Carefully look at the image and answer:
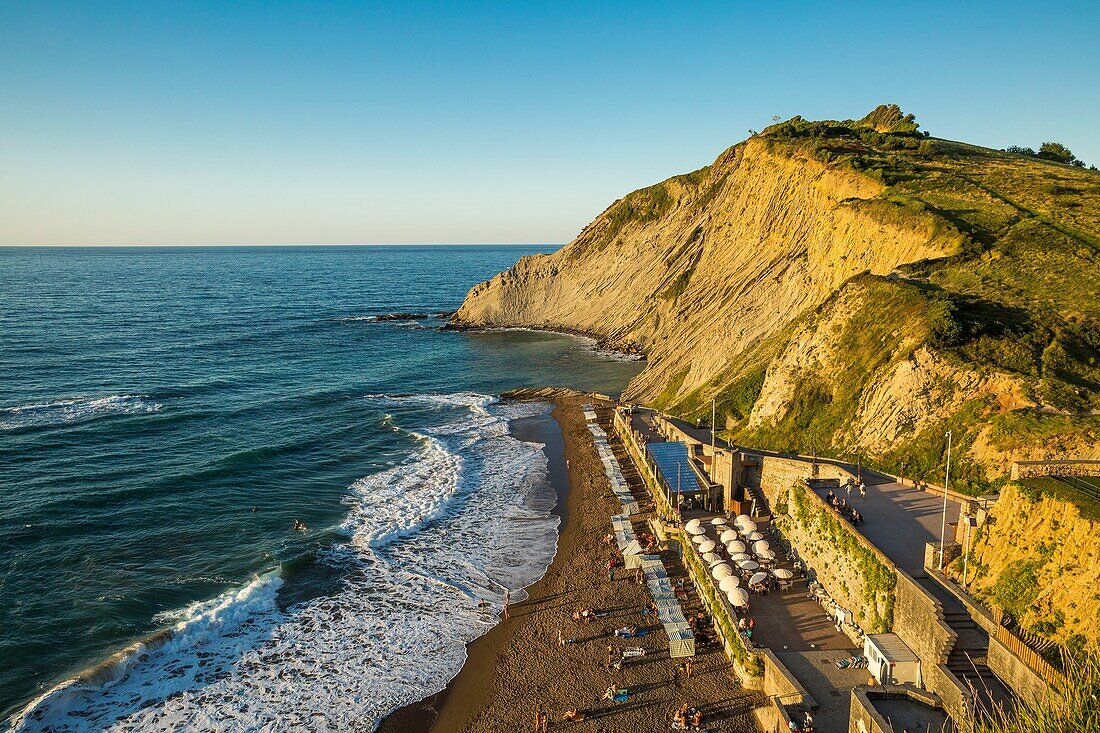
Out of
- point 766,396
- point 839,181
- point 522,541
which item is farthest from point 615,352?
point 522,541

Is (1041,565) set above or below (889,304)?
below

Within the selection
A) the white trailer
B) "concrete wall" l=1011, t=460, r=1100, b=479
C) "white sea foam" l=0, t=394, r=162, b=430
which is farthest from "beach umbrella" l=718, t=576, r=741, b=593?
"white sea foam" l=0, t=394, r=162, b=430

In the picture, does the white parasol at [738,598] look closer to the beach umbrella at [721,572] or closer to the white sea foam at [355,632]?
the beach umbrella at [721,572]

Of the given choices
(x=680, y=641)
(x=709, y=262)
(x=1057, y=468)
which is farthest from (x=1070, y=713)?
(x=709, y=262)

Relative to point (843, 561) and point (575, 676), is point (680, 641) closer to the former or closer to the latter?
point (575, 676)

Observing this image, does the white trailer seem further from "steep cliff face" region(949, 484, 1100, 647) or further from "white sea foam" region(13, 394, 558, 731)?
"white sea foam" region(13, 394, 558, 731)

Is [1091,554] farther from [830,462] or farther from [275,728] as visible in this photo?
[275,728]

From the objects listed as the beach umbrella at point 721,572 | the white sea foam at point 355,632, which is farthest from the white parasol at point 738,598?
the white sea foam at point 355,632
